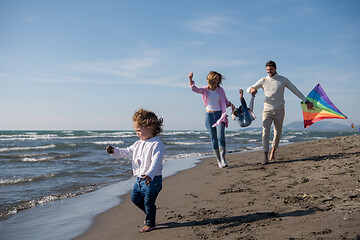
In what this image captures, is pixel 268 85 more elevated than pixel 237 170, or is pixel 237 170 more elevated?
pixel 268 85

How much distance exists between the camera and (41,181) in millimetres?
5762

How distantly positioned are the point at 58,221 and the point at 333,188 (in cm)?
302

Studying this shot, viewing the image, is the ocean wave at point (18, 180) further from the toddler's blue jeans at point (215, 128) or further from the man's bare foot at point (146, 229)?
the man's bare foot at point (146, 229)

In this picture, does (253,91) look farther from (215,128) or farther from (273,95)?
(215,128)

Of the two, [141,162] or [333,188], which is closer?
[141,162]

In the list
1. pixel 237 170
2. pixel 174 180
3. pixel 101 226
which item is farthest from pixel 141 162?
pixel 237 170

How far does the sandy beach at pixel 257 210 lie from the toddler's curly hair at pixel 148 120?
0.93 metres

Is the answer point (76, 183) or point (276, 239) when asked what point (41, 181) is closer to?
point (76, 183)

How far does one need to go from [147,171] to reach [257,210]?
112cm

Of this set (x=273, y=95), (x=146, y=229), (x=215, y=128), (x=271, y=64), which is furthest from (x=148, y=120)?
(x=271, y=64)

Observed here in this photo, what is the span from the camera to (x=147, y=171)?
2.71 m

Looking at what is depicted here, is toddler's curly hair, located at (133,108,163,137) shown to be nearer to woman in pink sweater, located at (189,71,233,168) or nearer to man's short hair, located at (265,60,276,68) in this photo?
woman in pink sweater, located at (189,71,233,168)

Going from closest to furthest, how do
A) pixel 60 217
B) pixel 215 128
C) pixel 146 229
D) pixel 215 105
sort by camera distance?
pixel 146 229, pixel 60 217, pixel 215 105, pixel 215 128

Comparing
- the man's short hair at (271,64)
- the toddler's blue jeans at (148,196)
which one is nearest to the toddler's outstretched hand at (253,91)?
the man's short hair at (271,64)
